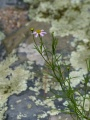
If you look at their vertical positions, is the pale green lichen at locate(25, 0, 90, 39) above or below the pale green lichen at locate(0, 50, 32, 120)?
above

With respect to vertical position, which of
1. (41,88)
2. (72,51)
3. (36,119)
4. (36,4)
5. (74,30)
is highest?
(36,4)

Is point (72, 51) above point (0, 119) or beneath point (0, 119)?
above

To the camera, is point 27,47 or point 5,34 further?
point 5,34

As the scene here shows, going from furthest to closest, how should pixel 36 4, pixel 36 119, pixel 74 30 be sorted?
1. pixel 36 4
2. pixel 74 30
3. pixel 36 119

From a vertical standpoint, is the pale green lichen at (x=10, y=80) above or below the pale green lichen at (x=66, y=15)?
below

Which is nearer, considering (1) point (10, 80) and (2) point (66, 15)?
(1) point (10, 80)

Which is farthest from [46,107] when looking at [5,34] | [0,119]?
[5,34]

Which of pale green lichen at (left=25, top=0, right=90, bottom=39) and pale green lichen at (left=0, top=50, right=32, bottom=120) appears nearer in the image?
pale green lichen at (left=0, top=50, right=32, bottom=120)

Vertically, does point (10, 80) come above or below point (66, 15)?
below

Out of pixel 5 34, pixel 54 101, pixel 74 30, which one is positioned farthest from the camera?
pixel 5 34

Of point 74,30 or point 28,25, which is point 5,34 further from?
point 74,30

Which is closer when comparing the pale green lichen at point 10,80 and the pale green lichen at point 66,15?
the pale green lichen at point 10,80
